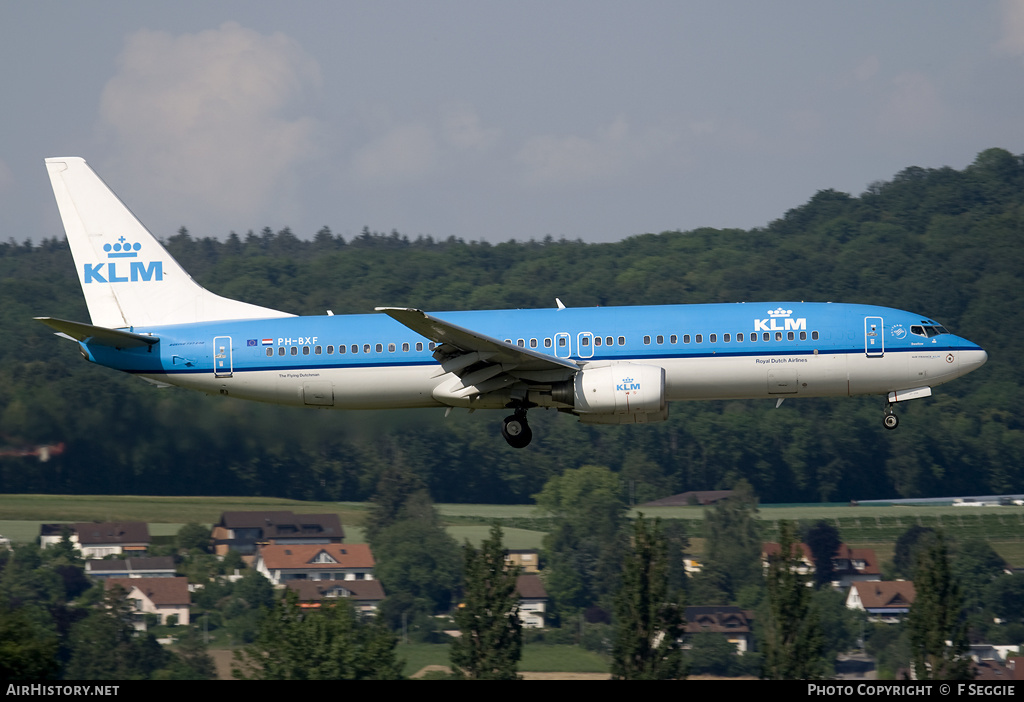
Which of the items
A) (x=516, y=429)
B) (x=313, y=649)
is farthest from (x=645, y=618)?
(x=516, y=429)

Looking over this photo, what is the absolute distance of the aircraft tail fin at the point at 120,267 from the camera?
39.6 m

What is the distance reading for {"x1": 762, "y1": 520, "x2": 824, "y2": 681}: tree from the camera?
197 feet

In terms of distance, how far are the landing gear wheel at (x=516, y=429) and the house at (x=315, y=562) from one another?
61128 millimetres

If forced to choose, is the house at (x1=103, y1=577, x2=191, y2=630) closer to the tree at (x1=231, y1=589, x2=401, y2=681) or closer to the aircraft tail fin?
the tree at (x1=231, y1=589, x2=401, y2=681)

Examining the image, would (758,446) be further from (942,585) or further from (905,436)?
(942,585)

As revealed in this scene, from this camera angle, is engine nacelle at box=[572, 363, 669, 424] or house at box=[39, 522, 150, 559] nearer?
engine nacelle at box=[572, 363, 669, 424]

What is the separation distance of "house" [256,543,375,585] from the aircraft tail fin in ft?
186

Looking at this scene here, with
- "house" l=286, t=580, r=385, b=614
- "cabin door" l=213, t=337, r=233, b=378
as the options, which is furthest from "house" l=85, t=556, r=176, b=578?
"cabin door" l=213, t=337, r=233, b=378

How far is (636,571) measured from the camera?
63.6 meters

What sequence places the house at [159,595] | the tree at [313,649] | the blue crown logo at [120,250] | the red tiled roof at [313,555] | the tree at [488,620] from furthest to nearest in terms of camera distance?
1. the red tiled roof at [313,555]
2. the house at [159,595]
3. the tree at [488,620]
4. the tree at [313,649]
5. the blue crown logo at [120,250]

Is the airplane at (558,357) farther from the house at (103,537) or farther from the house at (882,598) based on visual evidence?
the house at (882,598)

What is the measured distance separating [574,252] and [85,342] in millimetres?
161973

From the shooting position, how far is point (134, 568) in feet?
314

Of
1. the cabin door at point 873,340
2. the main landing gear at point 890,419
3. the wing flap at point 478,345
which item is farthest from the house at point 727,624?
the wing flap at point 478,345
